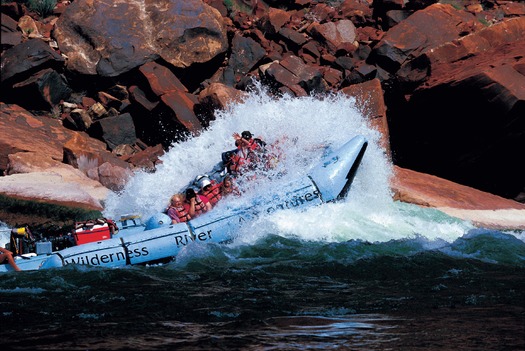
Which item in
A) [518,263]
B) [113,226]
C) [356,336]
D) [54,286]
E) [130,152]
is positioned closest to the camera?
[356,336]

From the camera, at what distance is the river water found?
5180 millimetres

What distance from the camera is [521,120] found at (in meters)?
12.9

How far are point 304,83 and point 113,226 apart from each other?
27.3ft

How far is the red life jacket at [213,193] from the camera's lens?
975cm

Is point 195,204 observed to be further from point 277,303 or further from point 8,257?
point 277,303

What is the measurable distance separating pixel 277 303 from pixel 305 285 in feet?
2.54

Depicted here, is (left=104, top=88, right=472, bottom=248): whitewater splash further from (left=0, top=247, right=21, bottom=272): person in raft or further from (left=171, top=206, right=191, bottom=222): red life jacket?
(left=0, top=247, right=21, bottom=272): person in raft

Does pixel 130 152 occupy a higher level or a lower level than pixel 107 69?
lower

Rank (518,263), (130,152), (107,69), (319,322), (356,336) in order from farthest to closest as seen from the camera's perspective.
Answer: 1. (107,69)
2. (130,152)
3. (518,263)
4. (319,322)
5. (356,336)

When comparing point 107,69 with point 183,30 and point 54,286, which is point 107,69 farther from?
point 54,286

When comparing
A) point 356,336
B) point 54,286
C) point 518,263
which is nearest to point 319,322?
point 356,336

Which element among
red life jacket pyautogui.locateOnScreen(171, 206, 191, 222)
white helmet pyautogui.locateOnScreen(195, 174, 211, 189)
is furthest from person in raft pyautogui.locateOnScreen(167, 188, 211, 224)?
white helmet pyautogui.locateOnScreen(195, 174, 211, 189)

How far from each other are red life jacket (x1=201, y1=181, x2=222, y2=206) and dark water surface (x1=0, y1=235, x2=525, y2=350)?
1173 millimetres

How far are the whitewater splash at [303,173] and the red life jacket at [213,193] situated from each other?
55 cm
